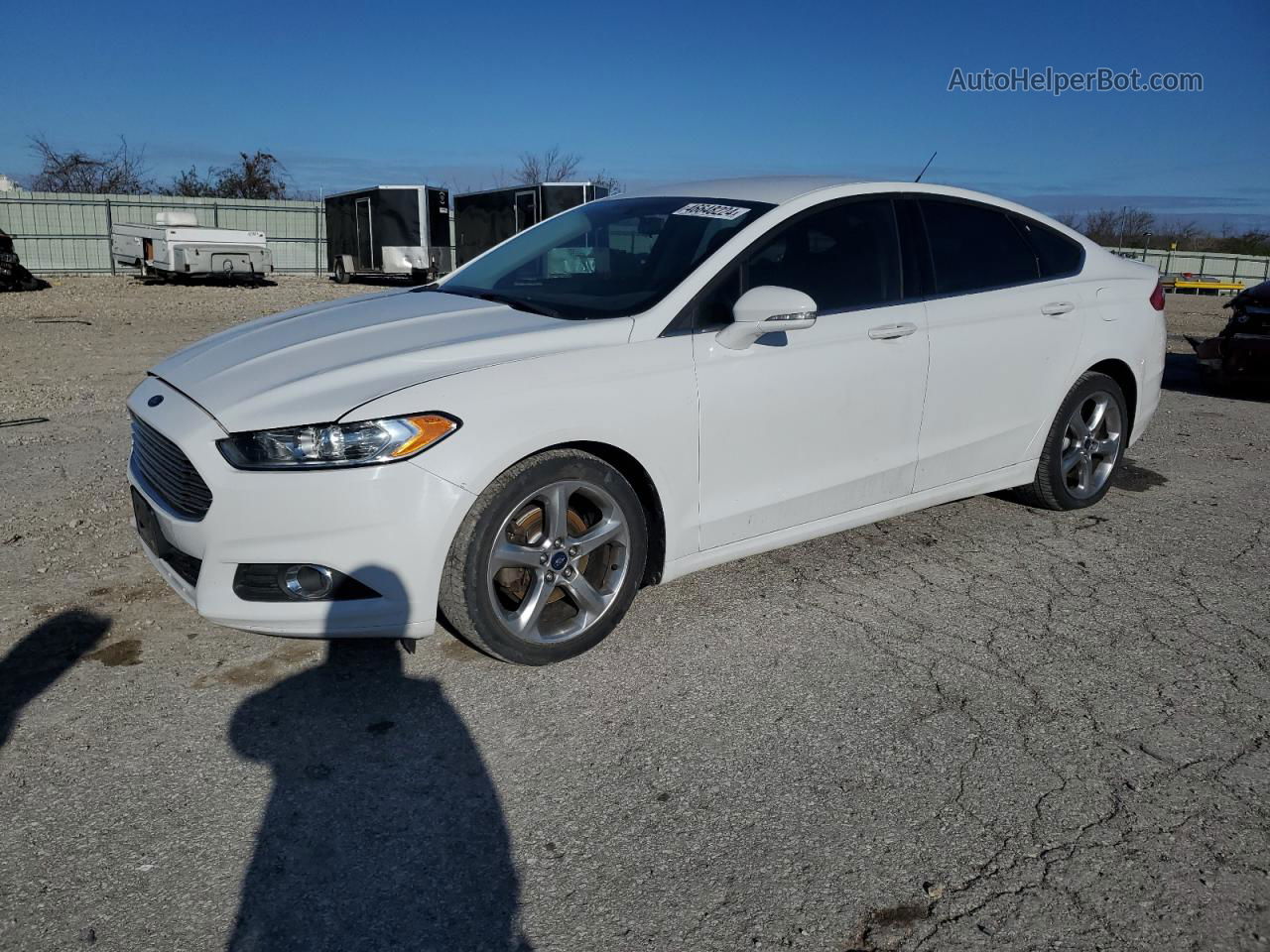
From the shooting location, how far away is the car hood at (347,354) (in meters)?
3.23

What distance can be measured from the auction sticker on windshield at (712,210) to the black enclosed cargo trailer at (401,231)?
74.1 ft

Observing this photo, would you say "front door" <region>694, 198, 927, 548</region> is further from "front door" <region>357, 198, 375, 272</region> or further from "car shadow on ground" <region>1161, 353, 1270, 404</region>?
"front door" <region>357, 198, 375, 272</region>

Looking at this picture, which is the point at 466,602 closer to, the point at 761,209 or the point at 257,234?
the point at 761,209

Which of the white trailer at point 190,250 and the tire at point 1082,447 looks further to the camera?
the white trailer at point 190,250

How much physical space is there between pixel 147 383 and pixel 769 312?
7.71ft

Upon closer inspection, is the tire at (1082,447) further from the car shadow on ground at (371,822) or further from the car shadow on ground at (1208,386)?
the car shadow on ground at (1208,386)

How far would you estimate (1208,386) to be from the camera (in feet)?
35.9

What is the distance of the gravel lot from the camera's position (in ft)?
7.91

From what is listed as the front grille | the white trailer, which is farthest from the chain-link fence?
the front grille

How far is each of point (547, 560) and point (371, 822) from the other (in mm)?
1083

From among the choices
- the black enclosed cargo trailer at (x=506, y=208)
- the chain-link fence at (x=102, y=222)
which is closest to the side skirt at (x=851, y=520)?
the black enclosed cargo trailer at (x=506, y=208)

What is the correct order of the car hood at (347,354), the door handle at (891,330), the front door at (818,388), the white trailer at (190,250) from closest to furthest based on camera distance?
1. the car hood at (347,354)
2. the front door at (818,388)
3. the door handle at (891,330)
4. the white trailer at (190,250)

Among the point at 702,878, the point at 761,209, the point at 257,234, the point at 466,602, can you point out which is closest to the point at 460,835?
the point at 702,878

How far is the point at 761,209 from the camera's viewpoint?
4176 mm
